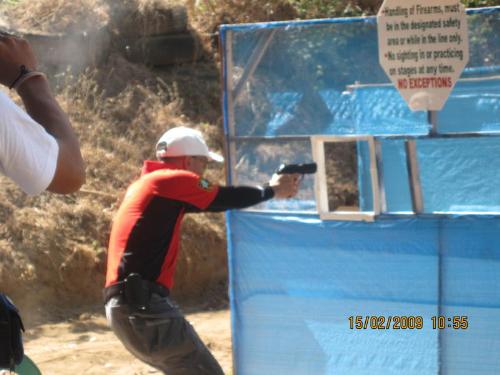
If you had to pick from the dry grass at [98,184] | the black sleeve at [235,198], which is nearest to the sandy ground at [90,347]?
the dry grass at [98,184]

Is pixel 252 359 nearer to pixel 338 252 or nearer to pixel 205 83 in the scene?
pixel 338 252

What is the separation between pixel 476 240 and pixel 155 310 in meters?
1.86

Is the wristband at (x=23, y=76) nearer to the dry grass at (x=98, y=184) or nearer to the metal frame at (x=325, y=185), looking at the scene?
the metal frame at (x=325, y=185)

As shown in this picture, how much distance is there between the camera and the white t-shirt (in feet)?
7.15

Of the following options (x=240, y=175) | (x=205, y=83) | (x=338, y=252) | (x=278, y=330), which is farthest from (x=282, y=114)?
(x=205, y=83)

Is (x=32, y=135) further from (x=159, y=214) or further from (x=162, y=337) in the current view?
(x=162, y=337)

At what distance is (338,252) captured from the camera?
18.1 feet

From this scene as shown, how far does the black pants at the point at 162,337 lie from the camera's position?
489 centimetres

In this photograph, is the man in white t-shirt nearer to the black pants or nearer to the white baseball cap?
the black pants

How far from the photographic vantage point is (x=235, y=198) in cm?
500

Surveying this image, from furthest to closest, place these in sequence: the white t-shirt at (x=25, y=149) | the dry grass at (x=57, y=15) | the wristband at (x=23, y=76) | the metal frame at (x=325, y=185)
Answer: the dry grass at (x=57, y=15) < the metal frame at (x=325, y=185) < the wristband at (x=23, y=76) < the white t-shirt at (x=25, y=149)

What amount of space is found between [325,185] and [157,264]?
4.00 ft

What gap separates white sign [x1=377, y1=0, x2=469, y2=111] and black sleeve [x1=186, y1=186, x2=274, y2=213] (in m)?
1.05
